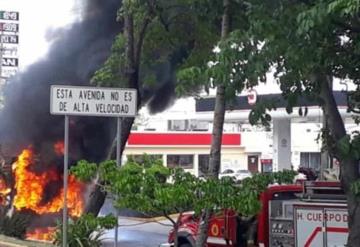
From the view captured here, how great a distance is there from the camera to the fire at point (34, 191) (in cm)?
1984

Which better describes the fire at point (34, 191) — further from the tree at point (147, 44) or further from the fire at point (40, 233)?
the tree at point (147, 44)

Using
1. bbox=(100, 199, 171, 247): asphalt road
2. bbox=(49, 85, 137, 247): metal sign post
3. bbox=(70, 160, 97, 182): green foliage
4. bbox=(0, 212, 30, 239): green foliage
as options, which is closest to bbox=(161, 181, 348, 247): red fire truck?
bbox=(70, 160, 97, 182): green foliage

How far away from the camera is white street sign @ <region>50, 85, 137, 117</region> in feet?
32.1

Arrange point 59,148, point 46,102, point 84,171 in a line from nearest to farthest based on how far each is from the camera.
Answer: point 84,171 < point 59,148 < point 46,102

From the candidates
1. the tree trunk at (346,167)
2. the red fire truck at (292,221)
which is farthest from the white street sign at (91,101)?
the tree trunk at (346,167)

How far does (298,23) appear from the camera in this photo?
642cm

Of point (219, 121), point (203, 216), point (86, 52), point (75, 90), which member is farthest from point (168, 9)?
point (86, 52)

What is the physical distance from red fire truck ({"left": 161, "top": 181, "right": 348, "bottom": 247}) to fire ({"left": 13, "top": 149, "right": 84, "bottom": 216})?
8362 mm

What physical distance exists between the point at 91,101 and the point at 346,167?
3.51 m

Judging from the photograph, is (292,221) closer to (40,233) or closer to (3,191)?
(40,233)

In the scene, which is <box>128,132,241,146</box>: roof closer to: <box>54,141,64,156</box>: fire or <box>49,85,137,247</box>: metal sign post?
<box>54,141,64,156</box>: fire

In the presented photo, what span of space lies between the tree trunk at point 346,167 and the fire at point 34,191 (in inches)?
474

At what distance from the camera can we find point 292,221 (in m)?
10.1

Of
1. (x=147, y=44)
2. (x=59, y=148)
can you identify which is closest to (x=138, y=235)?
(x=59, y=148)
